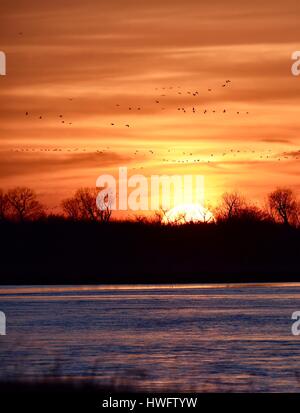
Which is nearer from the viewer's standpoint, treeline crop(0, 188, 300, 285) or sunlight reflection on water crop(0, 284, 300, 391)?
sunlight reflection on water crop(0, 284, 300, 391)

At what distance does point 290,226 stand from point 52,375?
107430mm

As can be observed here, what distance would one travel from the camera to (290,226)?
12875 cm

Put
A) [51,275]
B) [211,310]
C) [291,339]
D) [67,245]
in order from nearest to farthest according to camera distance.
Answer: [291,339]
[211,310]
[51,275]
[67,245]

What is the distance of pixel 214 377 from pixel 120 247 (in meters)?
98.3

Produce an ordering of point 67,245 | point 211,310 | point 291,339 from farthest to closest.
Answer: point 67,245 → point 211,310 → point 291,339

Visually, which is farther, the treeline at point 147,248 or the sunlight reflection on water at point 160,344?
the treeline at point 147,248

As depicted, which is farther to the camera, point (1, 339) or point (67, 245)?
point (67, 245)

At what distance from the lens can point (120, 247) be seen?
122 metres

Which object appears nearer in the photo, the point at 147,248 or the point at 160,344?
the point at 160,344

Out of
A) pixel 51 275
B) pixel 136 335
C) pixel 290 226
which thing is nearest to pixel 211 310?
pixel 136 335

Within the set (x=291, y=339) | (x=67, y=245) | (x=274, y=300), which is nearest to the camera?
(x=291, y=339)

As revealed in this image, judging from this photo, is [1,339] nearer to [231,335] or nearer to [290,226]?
[231,335]

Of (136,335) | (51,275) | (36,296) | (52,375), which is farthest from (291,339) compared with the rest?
(51,275)

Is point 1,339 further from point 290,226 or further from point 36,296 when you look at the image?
Answer: point 290,226
